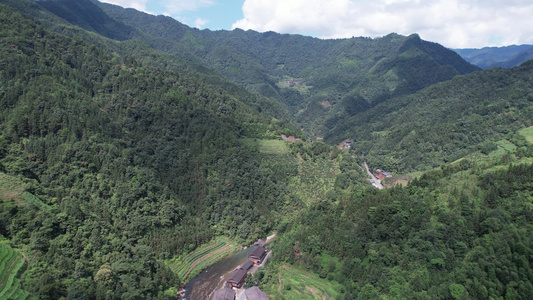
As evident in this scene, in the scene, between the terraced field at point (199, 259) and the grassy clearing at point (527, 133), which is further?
the grassy clearing at point (527, 133)

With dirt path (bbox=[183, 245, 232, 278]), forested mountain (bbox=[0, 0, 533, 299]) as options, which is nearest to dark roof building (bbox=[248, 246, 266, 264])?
forested mountain (bbox=[0, 0, 533, 299])

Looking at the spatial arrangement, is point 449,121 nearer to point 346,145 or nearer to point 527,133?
point 527,133

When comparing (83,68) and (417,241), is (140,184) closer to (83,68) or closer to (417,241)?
(83,68)

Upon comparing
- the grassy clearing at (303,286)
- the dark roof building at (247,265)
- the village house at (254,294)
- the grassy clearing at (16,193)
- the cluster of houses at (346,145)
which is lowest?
the village house at (254,294)

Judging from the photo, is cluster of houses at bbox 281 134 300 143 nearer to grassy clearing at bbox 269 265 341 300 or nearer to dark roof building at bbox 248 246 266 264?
dark roof building at bbox 248 246 266 264

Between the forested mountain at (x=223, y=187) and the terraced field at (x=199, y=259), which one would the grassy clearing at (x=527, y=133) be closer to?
the forested mountain at (x=223, y=187)

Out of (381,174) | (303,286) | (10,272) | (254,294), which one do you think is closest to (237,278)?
(254,294)

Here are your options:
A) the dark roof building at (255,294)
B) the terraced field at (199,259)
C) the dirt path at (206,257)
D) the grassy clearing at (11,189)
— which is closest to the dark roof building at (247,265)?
the terraced field at (199,259)
